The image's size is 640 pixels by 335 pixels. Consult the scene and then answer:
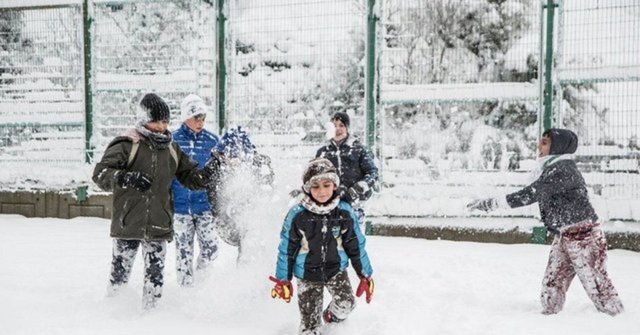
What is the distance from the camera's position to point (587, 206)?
489 cm

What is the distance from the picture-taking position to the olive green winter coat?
15.0 ft

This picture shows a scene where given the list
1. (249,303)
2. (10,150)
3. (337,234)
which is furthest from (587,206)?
(10,150)

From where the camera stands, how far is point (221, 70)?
9320 mm

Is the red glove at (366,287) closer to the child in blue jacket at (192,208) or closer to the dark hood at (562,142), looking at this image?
the child in blue jacket at (192,208)

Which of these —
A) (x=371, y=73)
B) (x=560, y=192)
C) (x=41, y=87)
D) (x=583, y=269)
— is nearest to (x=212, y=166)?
(x=560, y=192)

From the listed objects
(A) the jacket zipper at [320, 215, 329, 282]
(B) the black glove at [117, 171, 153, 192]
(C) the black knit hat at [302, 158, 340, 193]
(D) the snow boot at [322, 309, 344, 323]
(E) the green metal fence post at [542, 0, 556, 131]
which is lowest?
Result: (D) the snow boot at [322, 309, 344, 323]

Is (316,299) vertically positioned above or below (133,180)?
below

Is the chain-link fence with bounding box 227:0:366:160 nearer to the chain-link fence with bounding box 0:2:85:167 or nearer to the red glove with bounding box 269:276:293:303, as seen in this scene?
the chain-link fence with bounding box 0:2:85:167

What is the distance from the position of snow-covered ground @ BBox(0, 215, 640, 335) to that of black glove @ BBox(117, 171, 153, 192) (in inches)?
38.4

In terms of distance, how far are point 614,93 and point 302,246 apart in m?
5.43

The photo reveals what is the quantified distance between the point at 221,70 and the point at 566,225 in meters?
5.87

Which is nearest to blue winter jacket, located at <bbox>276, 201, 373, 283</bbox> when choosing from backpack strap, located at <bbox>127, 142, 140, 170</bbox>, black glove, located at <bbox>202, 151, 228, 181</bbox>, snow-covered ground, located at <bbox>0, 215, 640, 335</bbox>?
snow-covered ground, located at <bbox>0, 215, 640, 335</bbox>

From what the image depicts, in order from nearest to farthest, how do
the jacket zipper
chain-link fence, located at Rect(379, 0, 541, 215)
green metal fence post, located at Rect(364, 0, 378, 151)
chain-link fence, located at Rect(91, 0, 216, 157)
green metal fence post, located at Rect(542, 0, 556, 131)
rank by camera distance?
the jacket zipper → green metal fence post, located at Rect(542, 0, 556, 131) → chain-link fence, located at Rect(379, 0, 541, 215) → green metal fence post, located at Rect(364, 0, 378, 151) → chain-link fence, located at Rect(91, 0, 216, 157)

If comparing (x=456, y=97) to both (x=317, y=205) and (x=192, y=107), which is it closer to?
(x=192, y=107)
